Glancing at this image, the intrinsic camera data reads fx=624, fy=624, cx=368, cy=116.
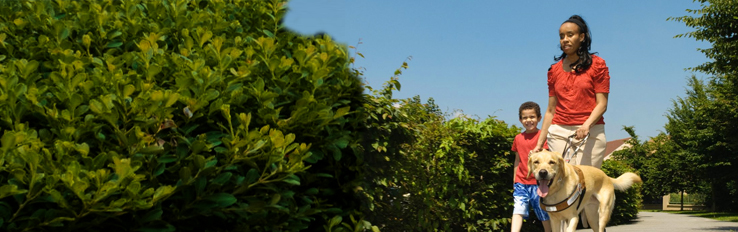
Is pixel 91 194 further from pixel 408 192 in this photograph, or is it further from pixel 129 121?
pixel 408 192

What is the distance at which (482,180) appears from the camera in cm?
1016

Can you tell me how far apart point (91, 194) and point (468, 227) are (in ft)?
25.1

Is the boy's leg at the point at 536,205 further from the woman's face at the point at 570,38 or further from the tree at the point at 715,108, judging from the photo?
the tree at the point at 715,108

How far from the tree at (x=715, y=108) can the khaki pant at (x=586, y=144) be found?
36.7ft

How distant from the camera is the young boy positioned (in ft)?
25.5

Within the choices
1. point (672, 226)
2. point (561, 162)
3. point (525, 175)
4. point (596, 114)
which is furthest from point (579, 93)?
point (672, 226)

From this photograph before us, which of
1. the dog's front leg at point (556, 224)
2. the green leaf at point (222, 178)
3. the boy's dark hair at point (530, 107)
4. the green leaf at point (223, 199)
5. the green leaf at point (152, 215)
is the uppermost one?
the boy's dark hair at point (530, 107)

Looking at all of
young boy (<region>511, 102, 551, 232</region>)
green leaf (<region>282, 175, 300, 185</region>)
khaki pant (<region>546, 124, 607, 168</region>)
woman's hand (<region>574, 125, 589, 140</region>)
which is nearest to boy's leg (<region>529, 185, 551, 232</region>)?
young boy (<region>511, 102, 551, 232</region>)

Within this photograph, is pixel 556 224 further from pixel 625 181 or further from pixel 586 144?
pixel 625 181

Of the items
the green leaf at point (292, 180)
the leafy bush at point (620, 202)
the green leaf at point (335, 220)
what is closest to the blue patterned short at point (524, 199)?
the green leaf at point (335, 220)

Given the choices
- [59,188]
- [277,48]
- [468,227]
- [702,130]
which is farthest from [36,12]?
[702,130]

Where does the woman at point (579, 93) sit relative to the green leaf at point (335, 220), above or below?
above

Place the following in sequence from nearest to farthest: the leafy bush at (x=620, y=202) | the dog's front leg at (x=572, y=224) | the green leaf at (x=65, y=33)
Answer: the green leaf at (x=65, y=33)
the dog's front leg at (x=572, y=224)
the leafy bush at (x=620, y=202)

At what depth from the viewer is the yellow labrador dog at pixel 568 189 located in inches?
239
